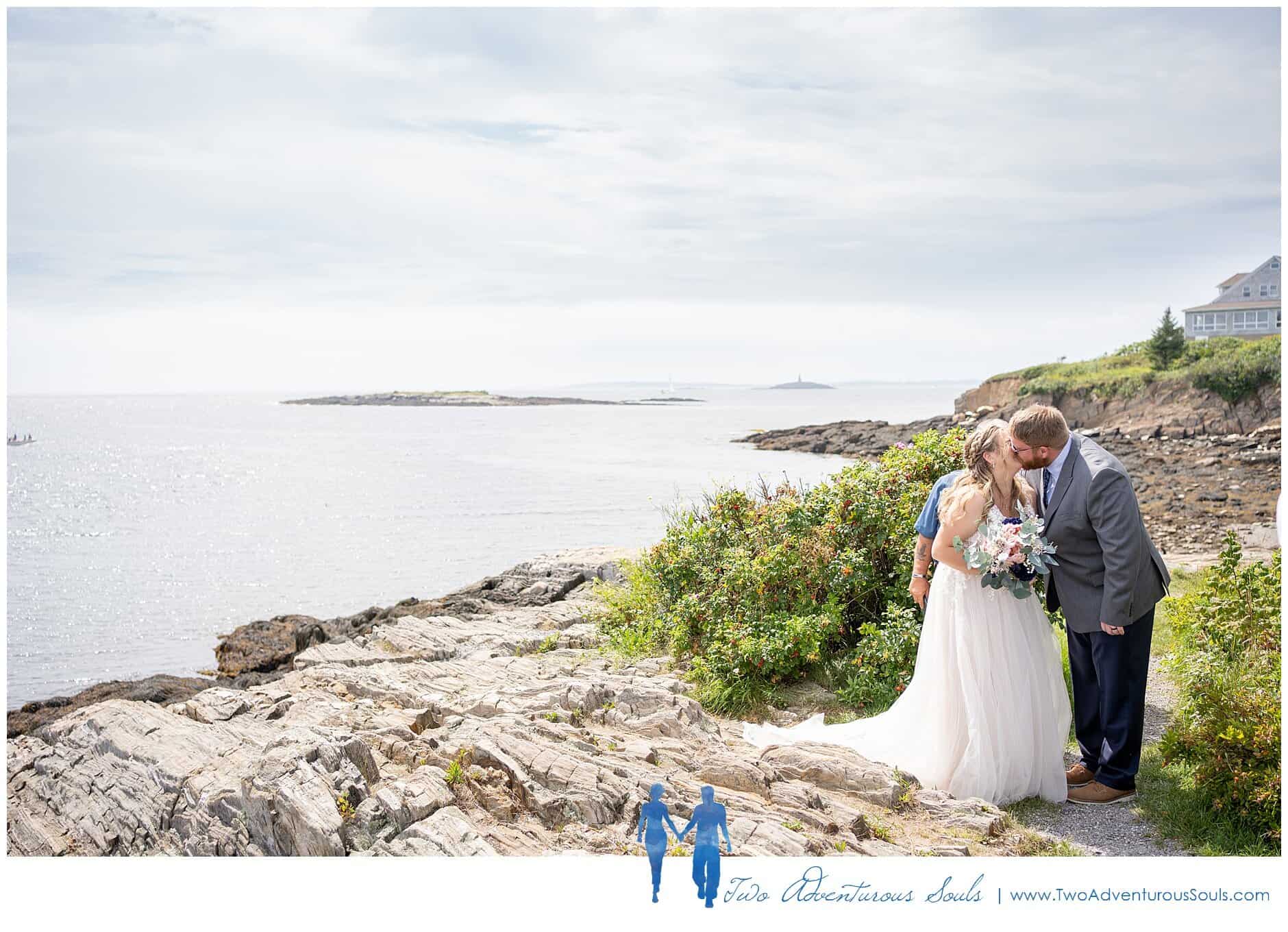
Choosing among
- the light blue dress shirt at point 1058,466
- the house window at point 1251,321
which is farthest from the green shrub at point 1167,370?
the light blue dress shirt at point 1058,466

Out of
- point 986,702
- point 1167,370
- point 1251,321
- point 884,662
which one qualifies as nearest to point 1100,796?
point 986,702

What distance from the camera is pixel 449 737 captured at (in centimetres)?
456

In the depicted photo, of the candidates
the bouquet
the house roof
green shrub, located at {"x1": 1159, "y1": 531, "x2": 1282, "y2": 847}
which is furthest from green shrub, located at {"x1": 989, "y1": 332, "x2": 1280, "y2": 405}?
the bouquet

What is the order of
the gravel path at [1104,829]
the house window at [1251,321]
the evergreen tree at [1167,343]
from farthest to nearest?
the evergreen tree at [1167,343] → the house window at [1251,321] → the gravel path at [1104,829]

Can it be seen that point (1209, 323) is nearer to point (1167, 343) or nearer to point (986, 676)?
point (1167, 343)

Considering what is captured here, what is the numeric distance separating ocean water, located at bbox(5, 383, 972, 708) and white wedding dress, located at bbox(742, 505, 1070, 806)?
3531 millimetres

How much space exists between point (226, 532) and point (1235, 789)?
72.8ft

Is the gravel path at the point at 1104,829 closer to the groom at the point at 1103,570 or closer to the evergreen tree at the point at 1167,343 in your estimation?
the groom at the point at 1103,570

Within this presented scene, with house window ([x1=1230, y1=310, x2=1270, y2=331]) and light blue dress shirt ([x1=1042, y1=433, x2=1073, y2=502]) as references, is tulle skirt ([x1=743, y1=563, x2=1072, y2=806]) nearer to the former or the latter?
light blue dress shirt ([x1=1042, y1=433, x2=1073, y2=502])

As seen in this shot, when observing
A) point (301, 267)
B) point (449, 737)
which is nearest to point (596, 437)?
point (301, 267)

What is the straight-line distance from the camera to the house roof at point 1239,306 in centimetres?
2672

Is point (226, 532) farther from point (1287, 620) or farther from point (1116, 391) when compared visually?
point (1116, 391)

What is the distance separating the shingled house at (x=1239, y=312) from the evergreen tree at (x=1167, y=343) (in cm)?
89

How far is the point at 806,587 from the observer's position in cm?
653
